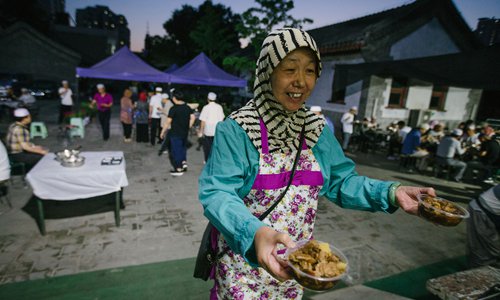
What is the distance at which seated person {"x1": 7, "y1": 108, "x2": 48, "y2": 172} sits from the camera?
5426 mm

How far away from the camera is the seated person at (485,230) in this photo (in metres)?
3.19

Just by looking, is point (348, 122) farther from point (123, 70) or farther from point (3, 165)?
point (3, 165)

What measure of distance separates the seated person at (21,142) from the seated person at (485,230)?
7535 millimetres

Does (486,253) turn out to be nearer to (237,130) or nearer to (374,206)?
(374,206)

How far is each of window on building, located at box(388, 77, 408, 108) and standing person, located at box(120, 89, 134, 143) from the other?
11.9m

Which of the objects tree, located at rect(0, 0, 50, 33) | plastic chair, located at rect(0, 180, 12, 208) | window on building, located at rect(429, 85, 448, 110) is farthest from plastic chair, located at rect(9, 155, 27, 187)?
tree, located at rect(0, 0, 50, 33)

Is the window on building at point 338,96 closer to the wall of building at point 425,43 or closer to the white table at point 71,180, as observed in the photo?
the wall of building at point 425,43

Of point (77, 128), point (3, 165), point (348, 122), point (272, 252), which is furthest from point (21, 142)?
point (348, 122)

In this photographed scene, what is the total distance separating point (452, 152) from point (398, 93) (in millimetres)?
6556

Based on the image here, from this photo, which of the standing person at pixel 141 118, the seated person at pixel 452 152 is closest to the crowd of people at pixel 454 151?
the seated person at pixel 452 152

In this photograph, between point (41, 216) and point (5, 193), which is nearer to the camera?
point (41, 216)

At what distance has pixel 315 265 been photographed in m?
0.94

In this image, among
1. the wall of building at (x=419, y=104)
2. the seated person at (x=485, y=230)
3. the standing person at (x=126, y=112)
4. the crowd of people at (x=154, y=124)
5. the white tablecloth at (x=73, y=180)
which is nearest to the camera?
the seated person at (x=485, y=230)

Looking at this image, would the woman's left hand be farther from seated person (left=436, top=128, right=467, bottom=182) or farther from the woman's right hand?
seated person (left=436, top=128, right=467, bottom=182)
